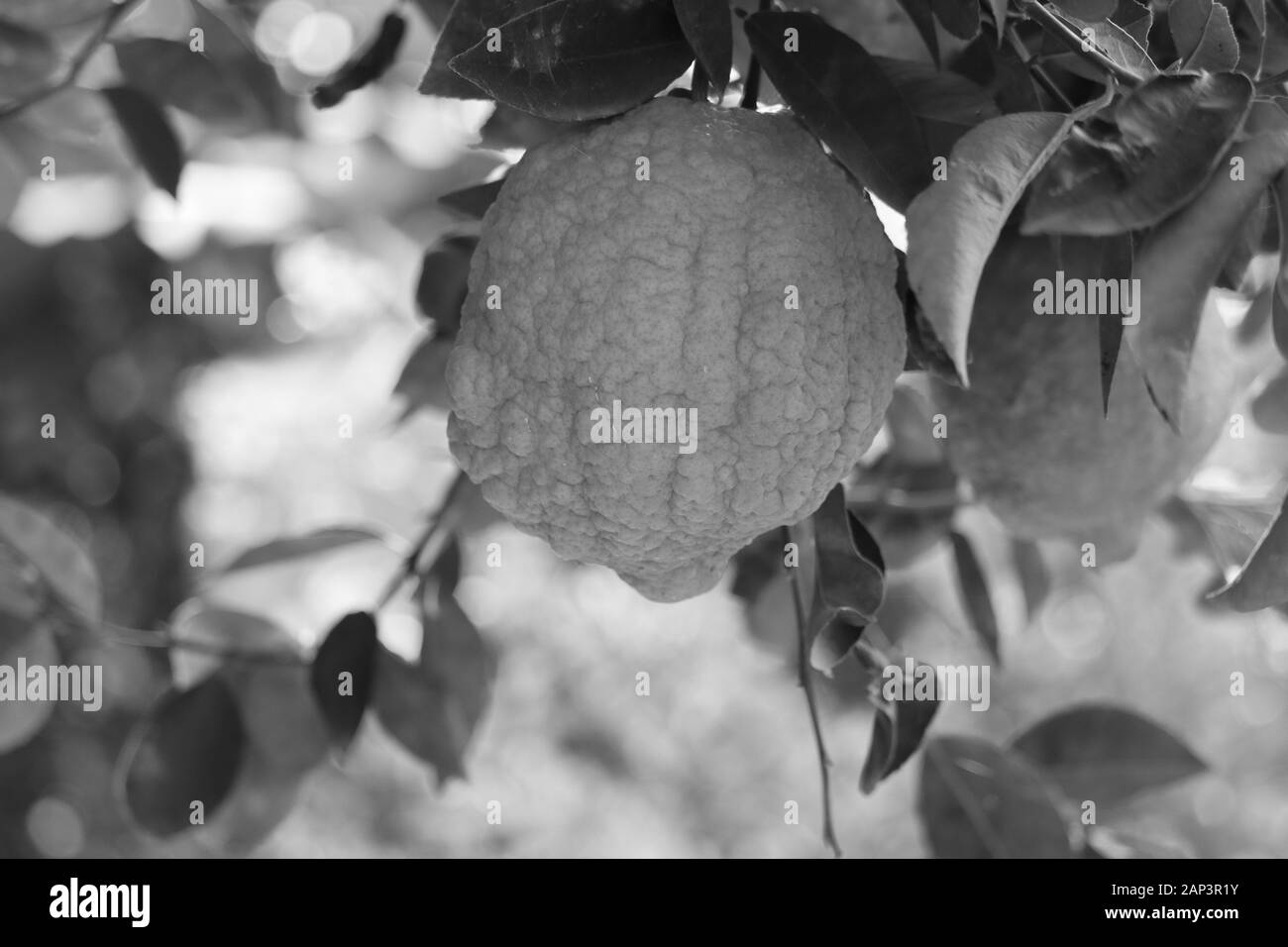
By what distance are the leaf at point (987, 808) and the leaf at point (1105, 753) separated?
0.14 meters

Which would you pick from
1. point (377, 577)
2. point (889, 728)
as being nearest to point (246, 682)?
point (889, 728)

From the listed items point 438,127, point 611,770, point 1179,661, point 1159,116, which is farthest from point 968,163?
point 1179,661

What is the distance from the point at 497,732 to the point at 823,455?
243 centimetres

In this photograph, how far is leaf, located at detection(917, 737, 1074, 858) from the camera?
786 mm

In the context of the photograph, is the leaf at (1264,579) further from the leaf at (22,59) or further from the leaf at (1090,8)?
the leaf at (22,59)

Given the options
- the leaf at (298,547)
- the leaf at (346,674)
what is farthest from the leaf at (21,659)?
the leaf at (346,674)

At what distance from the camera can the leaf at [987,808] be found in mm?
786

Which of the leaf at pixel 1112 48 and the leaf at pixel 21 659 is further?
the leaf at pixel 21 659

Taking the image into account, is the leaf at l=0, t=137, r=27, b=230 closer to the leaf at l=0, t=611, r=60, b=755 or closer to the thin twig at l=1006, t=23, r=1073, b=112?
the leaf at l=0, t=611, r=60, b=755

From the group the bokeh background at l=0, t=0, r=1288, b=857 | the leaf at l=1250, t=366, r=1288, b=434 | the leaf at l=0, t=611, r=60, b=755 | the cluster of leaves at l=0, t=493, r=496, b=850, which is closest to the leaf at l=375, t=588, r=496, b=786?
the cluster of leaves at l=0, t=493, r=496, b=850

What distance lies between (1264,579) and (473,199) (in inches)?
16.6

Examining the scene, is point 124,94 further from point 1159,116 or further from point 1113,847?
point 1113,847

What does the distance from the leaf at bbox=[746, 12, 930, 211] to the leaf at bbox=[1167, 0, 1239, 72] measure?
106 millimetres

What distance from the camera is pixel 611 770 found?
9.13 ft
